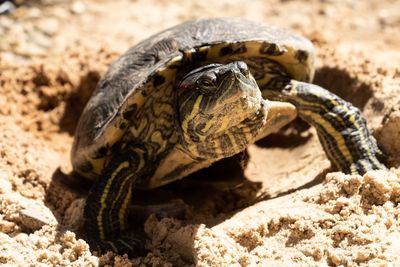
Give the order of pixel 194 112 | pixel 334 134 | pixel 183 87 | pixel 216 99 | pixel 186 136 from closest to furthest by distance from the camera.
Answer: pixel 216 99 → pixel 194 112 → pixel 183 87 → pixel 186 136 → pixel 334 134

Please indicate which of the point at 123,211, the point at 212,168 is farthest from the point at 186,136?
the point at 212,168

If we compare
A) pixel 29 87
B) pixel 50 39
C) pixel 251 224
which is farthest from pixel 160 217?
pixel 50 39

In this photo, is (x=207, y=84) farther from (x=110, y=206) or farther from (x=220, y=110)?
(x=110, y=206)

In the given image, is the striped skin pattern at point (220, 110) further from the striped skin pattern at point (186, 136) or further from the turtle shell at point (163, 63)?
the turtle shell at point (163, 63)

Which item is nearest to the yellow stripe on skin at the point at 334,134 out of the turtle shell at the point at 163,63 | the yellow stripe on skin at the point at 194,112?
the turtle shell at the point at 163,63

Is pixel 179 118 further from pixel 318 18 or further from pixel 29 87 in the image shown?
pixel 318 18

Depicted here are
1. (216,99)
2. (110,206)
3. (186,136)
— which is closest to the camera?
(216,99)
